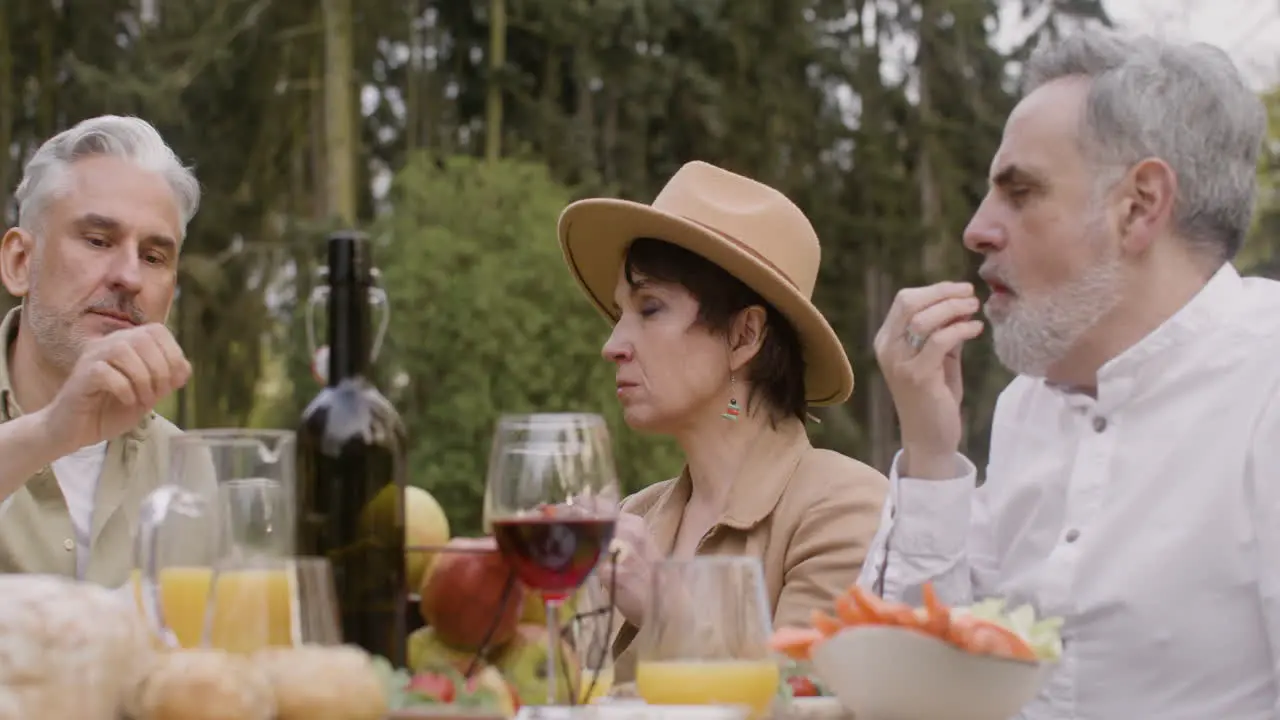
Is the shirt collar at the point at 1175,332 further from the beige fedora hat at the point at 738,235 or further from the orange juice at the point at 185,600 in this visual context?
the orange juice at the point at 185,600

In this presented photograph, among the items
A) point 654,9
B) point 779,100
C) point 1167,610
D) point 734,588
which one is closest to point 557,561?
point 734,588

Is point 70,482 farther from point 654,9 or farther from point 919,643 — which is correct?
point 654,9

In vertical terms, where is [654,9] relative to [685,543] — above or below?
above

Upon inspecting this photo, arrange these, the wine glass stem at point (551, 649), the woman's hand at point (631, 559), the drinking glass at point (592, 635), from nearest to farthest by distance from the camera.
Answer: the wine glass stem at point (551, 649)
the drinking glass at point (592, 635)
the woman's hand at point (631, 559)

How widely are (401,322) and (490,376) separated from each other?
1046 mm

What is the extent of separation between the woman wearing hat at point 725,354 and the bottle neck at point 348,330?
1.74 meters

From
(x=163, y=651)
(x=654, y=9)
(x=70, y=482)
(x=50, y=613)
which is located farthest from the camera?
(x=654, y=9)

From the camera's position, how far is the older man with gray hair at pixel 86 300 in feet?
11.0

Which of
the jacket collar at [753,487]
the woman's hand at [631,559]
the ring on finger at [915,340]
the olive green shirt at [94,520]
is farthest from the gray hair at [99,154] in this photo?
the ring on finger at [915,340]

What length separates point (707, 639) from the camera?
1.97m

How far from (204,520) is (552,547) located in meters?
0.40

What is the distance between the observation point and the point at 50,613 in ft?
5.36

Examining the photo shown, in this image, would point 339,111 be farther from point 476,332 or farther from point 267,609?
point 267,609

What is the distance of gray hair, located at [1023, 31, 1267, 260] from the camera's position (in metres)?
2.99
